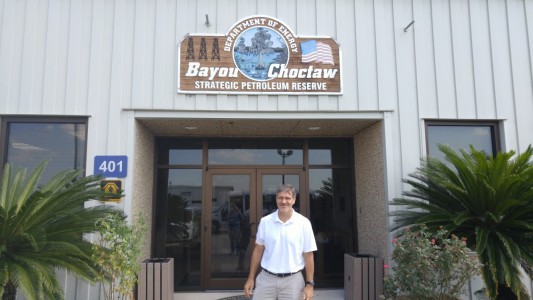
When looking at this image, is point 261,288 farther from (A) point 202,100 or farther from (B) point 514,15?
(B) point 514,15

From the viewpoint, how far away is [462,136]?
245 inches

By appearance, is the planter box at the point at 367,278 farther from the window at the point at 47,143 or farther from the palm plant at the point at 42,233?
the window at the point at 47,143

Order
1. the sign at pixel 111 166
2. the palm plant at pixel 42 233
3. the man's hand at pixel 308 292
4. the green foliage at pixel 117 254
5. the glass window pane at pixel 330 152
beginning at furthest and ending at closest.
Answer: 1. the glass window pane at pixel 330 152
2. the sign at pixel 111 166
3. the green foliage at pixel 117 254
4. the palm plant at pixel 42 233
5. the man's hand at pixel 308 292

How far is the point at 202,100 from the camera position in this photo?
5793 mm

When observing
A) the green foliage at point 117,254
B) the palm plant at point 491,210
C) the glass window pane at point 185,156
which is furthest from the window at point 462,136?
the green foliage at point 117,254

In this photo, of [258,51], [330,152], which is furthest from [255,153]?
[258,51]

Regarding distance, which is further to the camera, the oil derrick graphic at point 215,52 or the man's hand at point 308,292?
the oil derrick graphic at point 215,52

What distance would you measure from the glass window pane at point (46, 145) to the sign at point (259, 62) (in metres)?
1.74

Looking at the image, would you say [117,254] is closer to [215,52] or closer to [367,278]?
[215,52]

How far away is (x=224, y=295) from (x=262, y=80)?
353 centimetres

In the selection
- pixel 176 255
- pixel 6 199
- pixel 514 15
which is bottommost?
pixel 176 255

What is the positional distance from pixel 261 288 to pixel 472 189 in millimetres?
2922

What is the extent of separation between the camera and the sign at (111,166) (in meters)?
5.59

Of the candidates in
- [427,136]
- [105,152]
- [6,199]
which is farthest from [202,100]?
[427,136]
